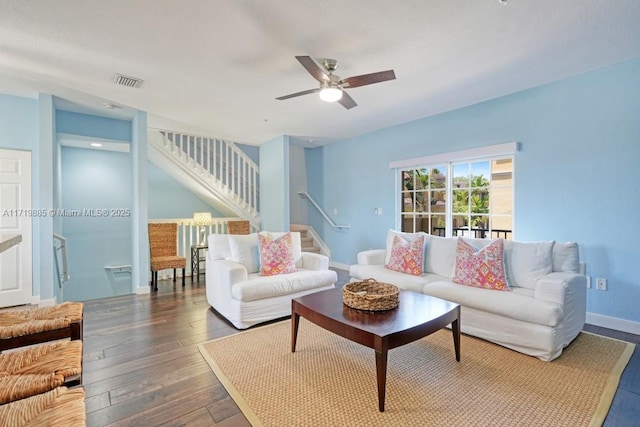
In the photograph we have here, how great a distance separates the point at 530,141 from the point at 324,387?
3.44 meters

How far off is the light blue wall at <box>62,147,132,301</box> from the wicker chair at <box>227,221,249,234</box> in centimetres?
179

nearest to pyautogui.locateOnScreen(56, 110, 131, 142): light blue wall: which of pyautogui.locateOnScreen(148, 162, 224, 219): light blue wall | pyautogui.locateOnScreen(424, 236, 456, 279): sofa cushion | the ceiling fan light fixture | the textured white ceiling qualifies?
the textured white ceiling

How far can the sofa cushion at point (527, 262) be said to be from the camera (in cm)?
278

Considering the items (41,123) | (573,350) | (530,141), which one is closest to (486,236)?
(530,141)

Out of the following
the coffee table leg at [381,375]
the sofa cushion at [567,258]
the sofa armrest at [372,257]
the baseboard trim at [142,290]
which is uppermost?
the sofa cushion at [567,258]

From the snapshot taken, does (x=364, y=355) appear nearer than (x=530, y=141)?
Yes

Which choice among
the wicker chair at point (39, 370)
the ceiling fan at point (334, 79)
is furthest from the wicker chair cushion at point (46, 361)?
the ceiling fan at point (334, 79)

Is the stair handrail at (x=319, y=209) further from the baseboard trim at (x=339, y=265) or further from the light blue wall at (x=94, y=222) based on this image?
the light blue wall at (x=94, y=222)

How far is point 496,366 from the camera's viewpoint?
7.36ft

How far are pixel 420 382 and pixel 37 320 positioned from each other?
7.39ft

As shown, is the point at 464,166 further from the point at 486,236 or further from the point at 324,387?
the point at 324,387

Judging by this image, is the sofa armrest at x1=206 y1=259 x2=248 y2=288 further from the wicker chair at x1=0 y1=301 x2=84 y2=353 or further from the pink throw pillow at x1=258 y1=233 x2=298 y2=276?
the wicker chair at x1=0 y1=301 x2=84 y2=353

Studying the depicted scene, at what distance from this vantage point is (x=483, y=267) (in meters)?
2.86

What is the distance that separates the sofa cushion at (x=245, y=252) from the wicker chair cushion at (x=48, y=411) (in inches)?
93.8
